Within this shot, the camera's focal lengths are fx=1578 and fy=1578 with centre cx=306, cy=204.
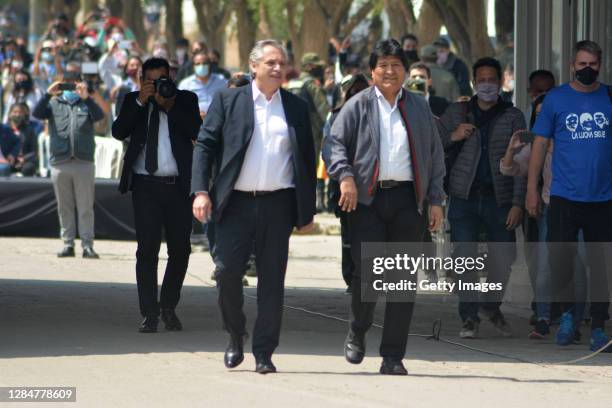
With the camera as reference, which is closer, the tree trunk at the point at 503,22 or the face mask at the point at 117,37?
the tree trunk at the point at 503,22

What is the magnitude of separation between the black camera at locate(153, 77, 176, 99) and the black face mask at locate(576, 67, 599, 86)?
9.44 ft

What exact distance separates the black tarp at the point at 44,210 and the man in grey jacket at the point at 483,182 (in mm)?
8768

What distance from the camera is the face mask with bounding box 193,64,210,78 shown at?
1994 cm

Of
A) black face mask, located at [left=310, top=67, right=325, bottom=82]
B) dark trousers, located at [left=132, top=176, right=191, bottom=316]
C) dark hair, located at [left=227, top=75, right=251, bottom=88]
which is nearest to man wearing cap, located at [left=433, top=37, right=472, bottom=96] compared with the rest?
black face mask, located at [left=310, top=67, right=325, bottom=82]

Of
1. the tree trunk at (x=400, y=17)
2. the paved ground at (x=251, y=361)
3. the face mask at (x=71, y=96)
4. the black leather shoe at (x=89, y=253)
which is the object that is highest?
the tree trunk at (x=400, y=17)

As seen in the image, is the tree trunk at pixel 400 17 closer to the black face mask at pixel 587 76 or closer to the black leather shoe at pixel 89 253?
the black leather shoe at pixel 89 253

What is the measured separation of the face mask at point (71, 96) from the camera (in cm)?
1736

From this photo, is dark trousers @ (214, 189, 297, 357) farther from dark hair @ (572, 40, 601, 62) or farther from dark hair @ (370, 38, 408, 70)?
dark hair @ (572, 40, 601, 62)

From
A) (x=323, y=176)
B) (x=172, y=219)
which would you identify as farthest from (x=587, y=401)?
(x=323, y=176)

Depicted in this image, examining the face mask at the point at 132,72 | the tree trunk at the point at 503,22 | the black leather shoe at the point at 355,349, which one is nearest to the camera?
the black leather shoe at the point at 355,349

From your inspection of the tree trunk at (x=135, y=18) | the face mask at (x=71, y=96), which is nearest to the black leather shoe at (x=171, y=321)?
the face mask at (x=71, y=96)

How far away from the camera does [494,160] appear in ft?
37.7

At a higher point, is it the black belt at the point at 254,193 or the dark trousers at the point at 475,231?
the black belt at the point at 254,193

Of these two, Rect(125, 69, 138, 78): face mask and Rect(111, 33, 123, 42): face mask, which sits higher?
Rect(111, 33, 123, 42): face mask
